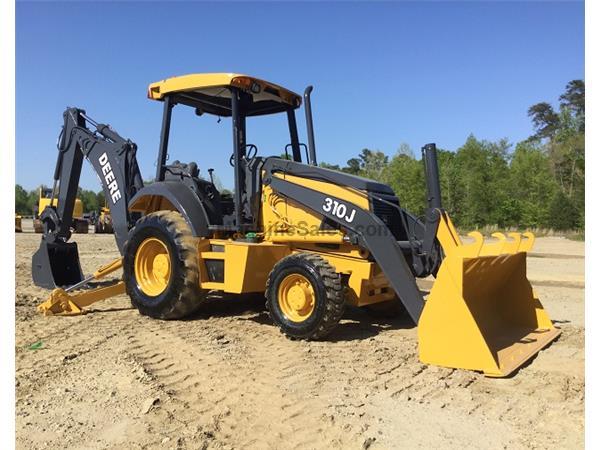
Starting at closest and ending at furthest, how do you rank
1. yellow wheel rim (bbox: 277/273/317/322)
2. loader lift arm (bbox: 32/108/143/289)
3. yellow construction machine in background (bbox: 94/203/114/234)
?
yellow wheel rim (bbox: 277/273/317/322)
loader lift arm (bbox: 32/108/143/289)
yellow construction machine in background (bbox: 94/203/114/234)

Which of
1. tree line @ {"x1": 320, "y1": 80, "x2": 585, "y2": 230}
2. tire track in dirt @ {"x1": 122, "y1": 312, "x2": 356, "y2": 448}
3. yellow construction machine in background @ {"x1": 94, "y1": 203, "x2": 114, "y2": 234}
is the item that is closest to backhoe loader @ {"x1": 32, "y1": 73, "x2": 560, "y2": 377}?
tire track in dirt @ {"x1": 122, "y1": 312, "x2": 356, "y2": 448}

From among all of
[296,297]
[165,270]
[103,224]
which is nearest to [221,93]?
[165,270]

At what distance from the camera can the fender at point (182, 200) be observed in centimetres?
681

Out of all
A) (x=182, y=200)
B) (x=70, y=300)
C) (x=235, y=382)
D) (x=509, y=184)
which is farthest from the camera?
(x=509, y=184)

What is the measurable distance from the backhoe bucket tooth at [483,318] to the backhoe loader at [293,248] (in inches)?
0.5

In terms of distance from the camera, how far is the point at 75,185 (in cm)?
877

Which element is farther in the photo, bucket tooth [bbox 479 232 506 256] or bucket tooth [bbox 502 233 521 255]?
bucket tooth [bbox 502 233 521 255]

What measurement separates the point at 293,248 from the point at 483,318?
8.14 feet

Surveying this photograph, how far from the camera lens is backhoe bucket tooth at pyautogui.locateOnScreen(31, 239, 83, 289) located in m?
8.47

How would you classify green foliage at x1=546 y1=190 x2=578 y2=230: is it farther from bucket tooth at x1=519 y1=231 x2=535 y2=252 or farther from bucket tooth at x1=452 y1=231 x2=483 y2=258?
bucket tooth at x1=452 y1=231 x2=483 y2=258

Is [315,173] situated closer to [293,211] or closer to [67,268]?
[293,211]

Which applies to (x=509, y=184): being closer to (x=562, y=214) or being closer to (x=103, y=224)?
(x=562, y=214)

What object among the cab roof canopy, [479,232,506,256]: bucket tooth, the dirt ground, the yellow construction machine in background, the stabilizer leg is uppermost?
the cab roof canopy

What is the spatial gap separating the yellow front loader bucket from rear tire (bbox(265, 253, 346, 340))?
1068 mm
